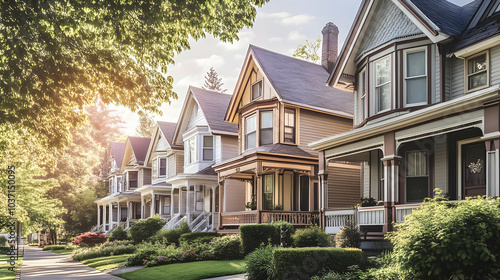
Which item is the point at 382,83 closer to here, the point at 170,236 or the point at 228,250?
the point at 228,250

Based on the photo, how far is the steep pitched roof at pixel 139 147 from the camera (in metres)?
46.9

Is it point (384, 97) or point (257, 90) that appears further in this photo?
point (257, 90)

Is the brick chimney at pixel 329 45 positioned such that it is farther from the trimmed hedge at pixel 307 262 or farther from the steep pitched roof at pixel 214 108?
the trimmed hedge at pixel 307 262

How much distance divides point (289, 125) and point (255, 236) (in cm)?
789

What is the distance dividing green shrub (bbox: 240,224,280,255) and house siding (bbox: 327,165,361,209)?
6255mm

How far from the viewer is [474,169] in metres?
14.7

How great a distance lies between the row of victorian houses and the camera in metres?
14.8

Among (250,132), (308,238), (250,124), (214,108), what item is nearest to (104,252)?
(250,132)

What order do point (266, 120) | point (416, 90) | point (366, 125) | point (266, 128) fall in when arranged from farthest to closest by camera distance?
point (266, 120), point (266, 128), point (366, 125), point (416, 90)

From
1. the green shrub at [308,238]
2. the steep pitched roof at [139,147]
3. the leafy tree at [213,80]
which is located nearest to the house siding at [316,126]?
the green shrub at [308,238]

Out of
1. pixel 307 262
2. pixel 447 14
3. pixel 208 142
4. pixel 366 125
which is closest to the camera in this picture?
pixel 307 262

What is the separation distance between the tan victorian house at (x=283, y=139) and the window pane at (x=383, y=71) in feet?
21.2

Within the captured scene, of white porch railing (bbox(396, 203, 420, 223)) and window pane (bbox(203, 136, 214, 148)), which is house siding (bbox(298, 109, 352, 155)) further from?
white porch railing (bbox(396, 203, 420, 223))

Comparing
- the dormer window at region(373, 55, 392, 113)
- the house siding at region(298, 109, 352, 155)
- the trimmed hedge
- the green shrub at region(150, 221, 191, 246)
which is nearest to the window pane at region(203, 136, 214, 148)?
the green shrub at region(150, 221, 191, 246)
